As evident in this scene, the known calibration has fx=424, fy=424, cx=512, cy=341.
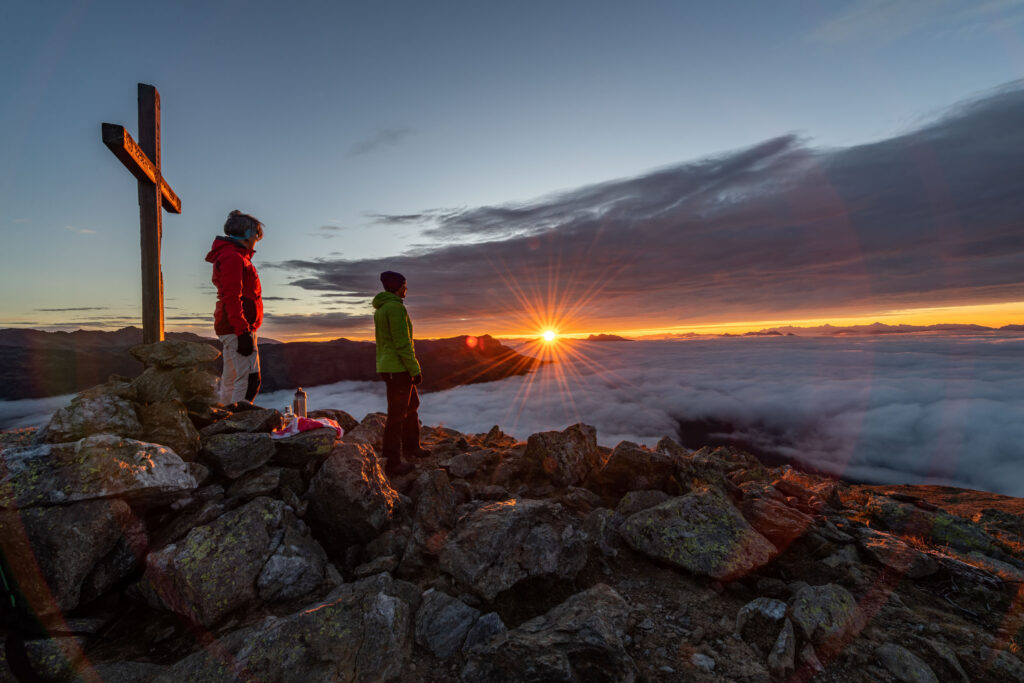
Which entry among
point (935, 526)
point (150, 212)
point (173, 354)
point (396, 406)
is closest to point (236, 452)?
point (173, 354)

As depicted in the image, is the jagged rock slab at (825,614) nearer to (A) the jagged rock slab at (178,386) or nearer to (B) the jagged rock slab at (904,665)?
(B) the jagged rock slab at (904,665)

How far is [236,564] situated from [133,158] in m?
7.09

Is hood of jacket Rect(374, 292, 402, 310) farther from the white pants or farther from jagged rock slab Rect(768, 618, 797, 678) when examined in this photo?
jagged rock slab Rect(768, 618, 797, 678)

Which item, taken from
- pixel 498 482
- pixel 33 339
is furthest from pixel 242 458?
pixel 33 339

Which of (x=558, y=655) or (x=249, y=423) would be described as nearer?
(x=558, y=655)

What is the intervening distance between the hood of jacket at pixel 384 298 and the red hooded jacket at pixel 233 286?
2206 millimetres

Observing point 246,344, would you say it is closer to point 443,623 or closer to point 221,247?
point 221,247

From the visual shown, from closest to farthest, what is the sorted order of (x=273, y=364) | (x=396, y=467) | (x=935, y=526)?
(x=935, y=526) → (x=396, y=467) → (x=273, y=364)

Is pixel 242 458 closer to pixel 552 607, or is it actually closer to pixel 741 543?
pixel 552 607

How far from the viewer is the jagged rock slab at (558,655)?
13.2 ft

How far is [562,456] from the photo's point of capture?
348 inches

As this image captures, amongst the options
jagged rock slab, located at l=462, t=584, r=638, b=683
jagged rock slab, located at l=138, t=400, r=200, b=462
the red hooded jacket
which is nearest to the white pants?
the red hooded jacket

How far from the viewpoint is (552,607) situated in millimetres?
5340

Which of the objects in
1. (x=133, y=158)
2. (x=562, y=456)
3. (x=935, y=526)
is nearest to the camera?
(x=133, y=158)
